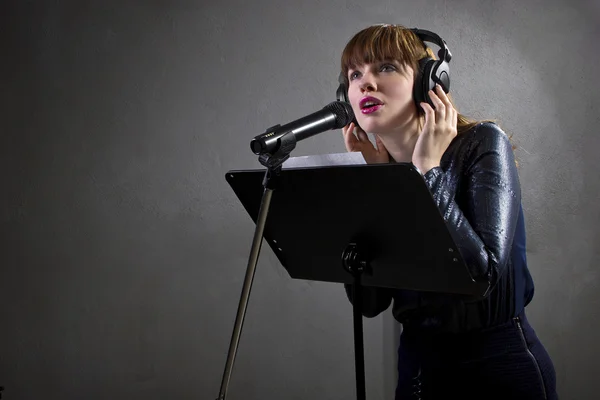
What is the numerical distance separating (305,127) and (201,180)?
1516 mm

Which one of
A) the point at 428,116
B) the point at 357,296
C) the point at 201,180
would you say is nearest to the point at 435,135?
the point at 428,116

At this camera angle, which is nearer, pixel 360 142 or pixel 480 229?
pixel 480 229

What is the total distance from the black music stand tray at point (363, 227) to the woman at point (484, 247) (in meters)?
0.12

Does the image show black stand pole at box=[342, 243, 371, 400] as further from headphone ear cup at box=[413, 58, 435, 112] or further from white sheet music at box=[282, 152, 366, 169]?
headphone ear cup at box=[413, 58, 435, 112]

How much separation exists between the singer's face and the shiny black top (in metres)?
0.14

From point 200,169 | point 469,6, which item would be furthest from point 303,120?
point 469,6

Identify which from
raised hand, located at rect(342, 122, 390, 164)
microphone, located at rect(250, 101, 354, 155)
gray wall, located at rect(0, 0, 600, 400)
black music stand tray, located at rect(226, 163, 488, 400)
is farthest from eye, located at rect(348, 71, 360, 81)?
gray wall, located at rect(0, 0, 600, 400)

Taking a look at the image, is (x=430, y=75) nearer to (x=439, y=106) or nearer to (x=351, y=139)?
(x=439, y=106)

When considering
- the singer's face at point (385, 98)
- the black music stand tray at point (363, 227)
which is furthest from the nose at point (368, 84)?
the black music stand tray at point (363, 227)

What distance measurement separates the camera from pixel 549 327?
2.75 metres

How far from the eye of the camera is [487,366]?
115 centimetres

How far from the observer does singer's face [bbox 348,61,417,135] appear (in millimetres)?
1274

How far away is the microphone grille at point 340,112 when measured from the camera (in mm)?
1060

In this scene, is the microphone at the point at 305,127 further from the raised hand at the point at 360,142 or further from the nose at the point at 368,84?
the raised hand at the point at 360,142
